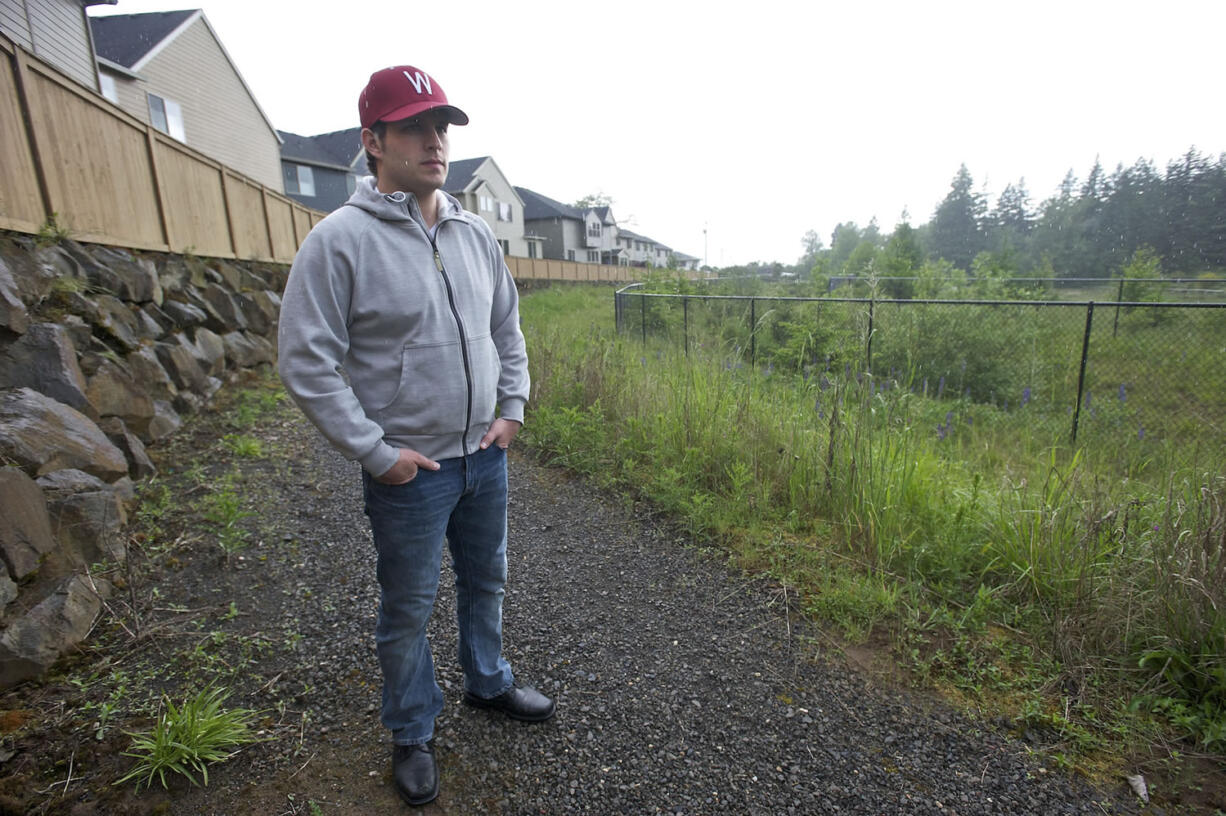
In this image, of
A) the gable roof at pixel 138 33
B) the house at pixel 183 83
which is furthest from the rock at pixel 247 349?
the gable roof at pixel 138 33

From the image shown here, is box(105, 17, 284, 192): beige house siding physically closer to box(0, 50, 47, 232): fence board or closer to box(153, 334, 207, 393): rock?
box(153, 334, 207, 393): rock

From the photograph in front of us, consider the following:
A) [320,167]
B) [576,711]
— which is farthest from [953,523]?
[320,167]

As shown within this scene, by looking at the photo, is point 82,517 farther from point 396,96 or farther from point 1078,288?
point 1078,288

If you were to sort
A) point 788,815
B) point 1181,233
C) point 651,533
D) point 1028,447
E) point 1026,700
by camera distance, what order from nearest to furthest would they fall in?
point 788,815
point 1026,700
point 651,533
point 1028,447
point 1181,233

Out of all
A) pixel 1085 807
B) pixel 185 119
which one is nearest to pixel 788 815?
pixel 1085 807

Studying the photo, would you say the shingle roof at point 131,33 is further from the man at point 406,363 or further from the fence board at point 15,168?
the man at point 406,363

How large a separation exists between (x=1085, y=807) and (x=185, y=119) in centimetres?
2450

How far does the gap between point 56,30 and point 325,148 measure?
919 inches

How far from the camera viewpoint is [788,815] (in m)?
1.77

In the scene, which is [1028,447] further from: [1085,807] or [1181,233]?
[1181,233]

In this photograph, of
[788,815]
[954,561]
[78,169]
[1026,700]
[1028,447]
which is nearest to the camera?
[788,815]

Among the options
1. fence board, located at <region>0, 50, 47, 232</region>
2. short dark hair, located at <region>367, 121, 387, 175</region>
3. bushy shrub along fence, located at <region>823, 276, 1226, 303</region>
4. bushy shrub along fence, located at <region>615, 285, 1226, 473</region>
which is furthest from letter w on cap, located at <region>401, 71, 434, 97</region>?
bushy shrub along fence, located at <region>823, 276, 1226, 303</region>

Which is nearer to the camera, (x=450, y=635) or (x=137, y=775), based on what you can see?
(x=137, y=775)

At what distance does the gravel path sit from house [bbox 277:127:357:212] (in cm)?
2995
